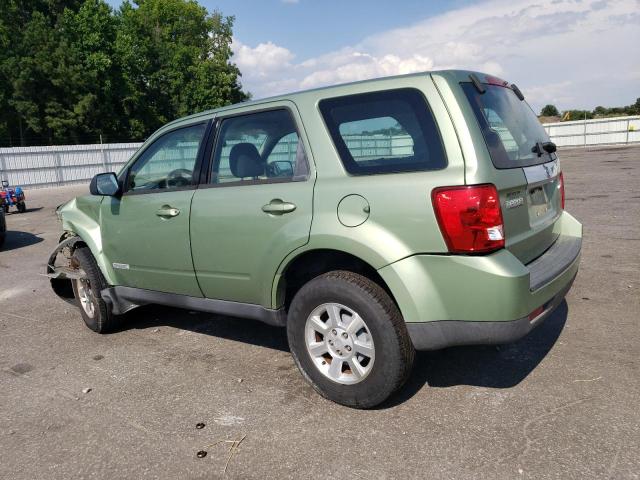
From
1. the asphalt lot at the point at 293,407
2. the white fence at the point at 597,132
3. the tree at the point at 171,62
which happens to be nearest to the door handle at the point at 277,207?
the asphalt lot at the point at 293,407

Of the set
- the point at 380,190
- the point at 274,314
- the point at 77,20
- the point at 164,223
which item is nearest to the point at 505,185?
the point at 380,190

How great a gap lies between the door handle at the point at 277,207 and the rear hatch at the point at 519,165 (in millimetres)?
1178

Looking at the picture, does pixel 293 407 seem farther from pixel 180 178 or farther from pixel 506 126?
pixel 506 126

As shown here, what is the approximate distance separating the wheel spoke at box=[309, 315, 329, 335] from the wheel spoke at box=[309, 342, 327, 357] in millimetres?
86

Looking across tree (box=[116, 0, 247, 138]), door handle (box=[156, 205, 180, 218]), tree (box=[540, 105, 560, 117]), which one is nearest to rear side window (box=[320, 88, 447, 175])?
door handle (box=[156, 205, 180, 218])

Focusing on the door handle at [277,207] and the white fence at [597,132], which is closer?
the door handle at [277,207]

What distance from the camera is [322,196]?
3.07 metres

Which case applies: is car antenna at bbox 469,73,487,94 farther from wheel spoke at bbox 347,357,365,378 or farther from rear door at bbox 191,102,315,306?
wheel spoke at bbox 347,357,365,378

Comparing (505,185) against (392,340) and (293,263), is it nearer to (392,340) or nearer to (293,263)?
(392,340)

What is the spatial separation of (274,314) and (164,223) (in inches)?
46.1

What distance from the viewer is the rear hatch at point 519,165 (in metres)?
2.84

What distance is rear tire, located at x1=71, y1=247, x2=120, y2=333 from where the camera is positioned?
4637 millimetres

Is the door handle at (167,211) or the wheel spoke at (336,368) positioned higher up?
the door handle at (167,211)

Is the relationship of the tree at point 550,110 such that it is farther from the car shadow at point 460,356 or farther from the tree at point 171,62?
the car shadow at point 460,356
